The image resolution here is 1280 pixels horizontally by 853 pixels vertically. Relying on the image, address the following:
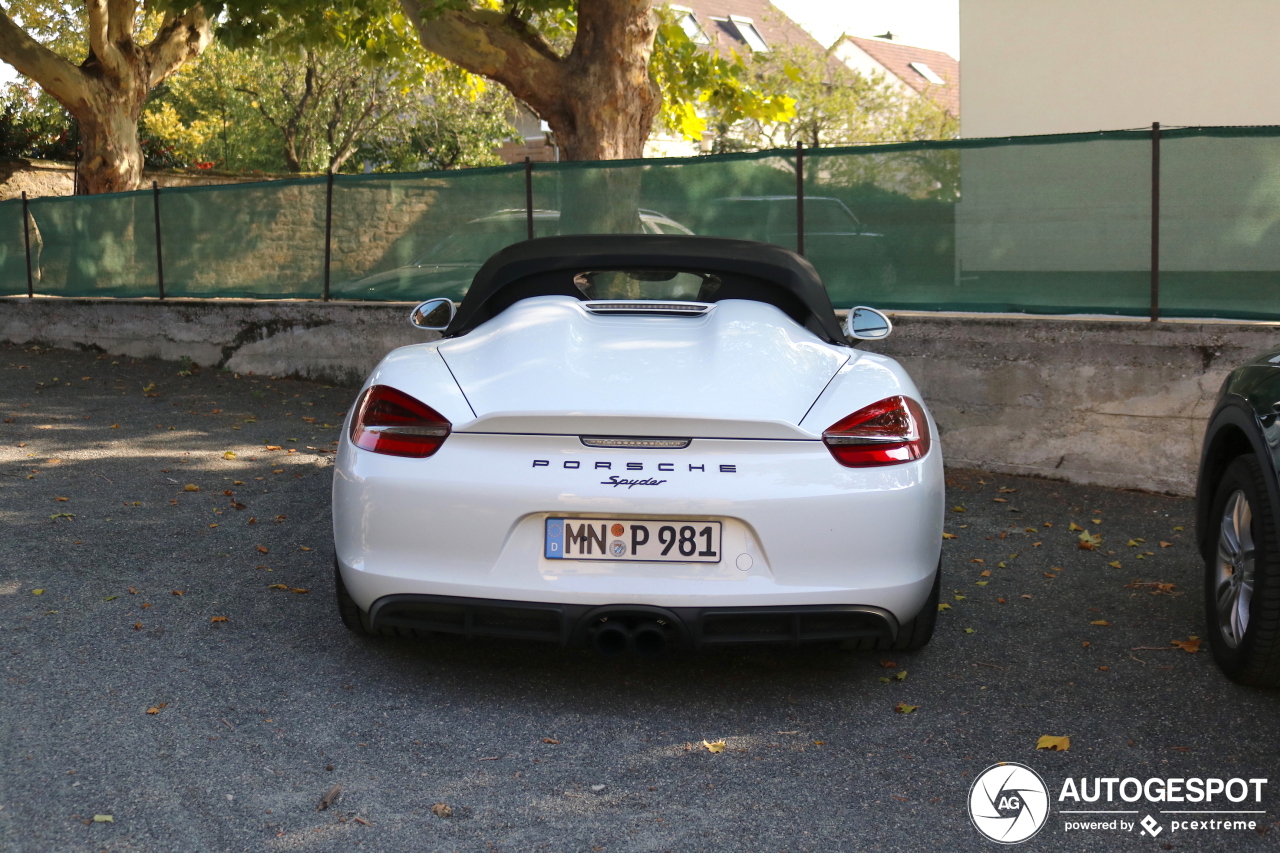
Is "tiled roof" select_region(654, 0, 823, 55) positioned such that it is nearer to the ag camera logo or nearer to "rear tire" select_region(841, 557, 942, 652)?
"rear tire" select_region(841, 557, 942, 652)

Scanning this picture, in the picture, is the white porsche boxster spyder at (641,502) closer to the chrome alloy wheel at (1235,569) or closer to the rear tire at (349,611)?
the rear tire at (349,611)

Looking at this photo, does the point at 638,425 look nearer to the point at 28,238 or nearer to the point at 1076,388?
Answer: the point at 1076,388

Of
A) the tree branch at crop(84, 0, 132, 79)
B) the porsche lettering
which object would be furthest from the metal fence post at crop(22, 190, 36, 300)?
the porsche lettering

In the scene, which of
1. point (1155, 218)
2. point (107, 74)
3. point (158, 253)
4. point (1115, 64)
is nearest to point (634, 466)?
point (1155, 218)

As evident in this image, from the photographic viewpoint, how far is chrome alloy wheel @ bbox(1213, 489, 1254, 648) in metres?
3.89

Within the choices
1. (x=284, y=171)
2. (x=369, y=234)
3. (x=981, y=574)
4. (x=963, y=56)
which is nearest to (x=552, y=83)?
(x=369, y=234)

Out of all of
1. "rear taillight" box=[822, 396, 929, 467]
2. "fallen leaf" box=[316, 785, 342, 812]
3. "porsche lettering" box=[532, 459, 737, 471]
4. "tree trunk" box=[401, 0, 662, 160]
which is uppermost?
"tree trunk" box=[401, 0, 662, 160]

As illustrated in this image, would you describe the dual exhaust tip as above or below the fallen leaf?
above

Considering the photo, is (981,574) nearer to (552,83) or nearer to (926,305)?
(926,305)

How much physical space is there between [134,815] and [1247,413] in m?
3.52

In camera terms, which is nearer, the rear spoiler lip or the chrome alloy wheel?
the rear spoiler lip

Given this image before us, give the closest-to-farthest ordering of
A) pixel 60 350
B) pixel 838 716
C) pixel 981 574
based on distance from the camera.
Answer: pixel 838 716 < pixel 981 574 < pixel 60 350

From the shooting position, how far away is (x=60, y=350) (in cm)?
1389

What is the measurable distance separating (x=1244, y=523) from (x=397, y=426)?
108 inches
